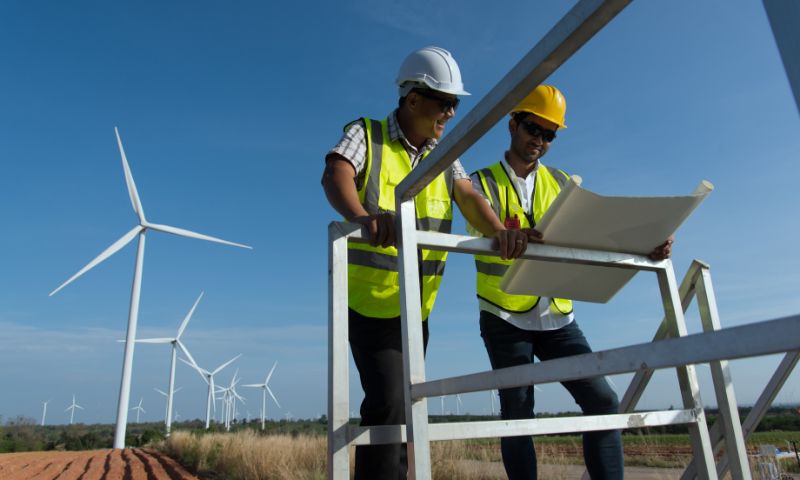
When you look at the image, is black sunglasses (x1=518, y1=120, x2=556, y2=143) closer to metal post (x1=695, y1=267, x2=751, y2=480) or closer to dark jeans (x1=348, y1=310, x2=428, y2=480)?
metal post (x1=695, y1=267, x2=751, y2=480)

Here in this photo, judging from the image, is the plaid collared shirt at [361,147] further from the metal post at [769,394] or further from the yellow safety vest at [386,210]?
the metal post at [769,394]

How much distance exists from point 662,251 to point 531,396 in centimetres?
81

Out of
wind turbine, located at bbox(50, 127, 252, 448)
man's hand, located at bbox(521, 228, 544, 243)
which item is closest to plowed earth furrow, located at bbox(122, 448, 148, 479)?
wind turbine, located at bbox(50, 127, 252, 448)

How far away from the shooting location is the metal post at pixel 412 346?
1.24 metres

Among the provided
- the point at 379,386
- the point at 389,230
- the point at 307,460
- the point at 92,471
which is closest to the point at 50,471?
the point at 92,471

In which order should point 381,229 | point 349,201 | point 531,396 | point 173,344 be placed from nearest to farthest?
point 381,229 → point 349,201 → point 531,396 → point 173,344

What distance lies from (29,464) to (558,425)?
796 inches

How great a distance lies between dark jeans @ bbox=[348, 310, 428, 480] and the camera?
5.51 ft

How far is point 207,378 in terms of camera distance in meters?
29.4

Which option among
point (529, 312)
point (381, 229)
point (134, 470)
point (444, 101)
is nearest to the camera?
point (381, 229)

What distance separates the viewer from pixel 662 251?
1.78 metres

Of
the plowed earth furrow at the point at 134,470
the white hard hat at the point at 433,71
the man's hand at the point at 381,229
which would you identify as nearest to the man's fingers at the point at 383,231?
the man's hand at the point at 381,229

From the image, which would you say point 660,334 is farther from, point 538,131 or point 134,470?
point 134,470

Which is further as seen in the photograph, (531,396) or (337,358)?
(531,396)
